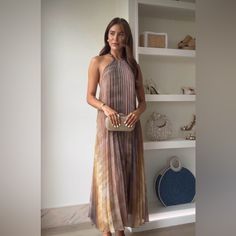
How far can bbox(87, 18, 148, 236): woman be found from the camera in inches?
69.5

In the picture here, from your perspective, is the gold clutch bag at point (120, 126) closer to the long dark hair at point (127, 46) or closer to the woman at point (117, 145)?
the woman at point (117, 145)

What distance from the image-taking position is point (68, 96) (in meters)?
2.23

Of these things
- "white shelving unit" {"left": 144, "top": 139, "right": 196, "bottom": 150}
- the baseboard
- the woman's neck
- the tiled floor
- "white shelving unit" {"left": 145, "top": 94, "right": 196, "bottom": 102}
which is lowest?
the tiled floor

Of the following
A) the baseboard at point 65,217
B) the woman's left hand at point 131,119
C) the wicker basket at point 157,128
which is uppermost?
the woman's left hand at point 131,119

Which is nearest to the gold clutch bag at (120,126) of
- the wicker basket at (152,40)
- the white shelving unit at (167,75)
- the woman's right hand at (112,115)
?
the woman's right hand at (112,115)

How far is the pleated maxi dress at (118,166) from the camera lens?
1764 mm

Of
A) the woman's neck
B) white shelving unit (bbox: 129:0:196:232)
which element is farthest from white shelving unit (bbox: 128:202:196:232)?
the woman's neck

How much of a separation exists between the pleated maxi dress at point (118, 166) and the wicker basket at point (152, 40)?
17.5 inches

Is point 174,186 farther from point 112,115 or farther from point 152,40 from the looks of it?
point 152,40

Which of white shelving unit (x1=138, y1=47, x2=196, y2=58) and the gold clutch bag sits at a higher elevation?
white shelving unit (x1=138, y1=47, x2=196, y2=58)
